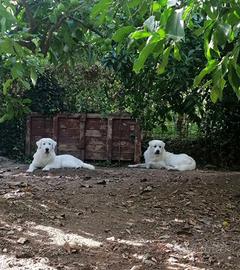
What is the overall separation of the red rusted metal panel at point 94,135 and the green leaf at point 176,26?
9017 mm

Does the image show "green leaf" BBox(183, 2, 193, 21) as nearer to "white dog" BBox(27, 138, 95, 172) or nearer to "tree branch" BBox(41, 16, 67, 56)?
"tree branch" BBox(41, 16, 67, 56)

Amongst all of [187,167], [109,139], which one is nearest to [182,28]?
[187,167]

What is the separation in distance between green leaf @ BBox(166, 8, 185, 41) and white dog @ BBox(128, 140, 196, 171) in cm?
811

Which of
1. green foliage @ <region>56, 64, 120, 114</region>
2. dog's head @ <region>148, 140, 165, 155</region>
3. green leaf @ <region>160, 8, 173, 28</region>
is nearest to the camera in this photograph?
green leaf @ <region>160, 8, 173, 28</region>

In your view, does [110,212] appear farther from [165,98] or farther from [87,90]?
[87,90]

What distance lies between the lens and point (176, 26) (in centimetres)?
138

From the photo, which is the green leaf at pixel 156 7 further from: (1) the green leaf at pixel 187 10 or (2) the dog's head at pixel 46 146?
(2) the dog's head at pixel 46 146

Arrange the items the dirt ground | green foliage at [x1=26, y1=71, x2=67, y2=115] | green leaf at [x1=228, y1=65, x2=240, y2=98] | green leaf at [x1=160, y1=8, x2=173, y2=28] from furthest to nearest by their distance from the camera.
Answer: green foliage at [x1=26, y1=71, x2=67, y2=115] → the dirt ground → green leaf at [x1=228, y1=65, x2=240, y2=98] → green leaf at [x1=160, y1=8, x2=173, y2=28]

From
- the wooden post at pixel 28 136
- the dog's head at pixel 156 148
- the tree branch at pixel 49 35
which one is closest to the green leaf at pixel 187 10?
the tree branch at pixel 49 35

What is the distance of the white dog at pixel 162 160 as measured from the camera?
9.48m

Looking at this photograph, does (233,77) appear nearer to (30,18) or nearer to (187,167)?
(30,18)

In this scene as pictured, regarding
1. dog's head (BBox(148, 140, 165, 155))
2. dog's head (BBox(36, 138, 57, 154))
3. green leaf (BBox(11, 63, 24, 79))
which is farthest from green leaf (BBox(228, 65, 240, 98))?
dog's head (BBox(148, 140, 165, 155))

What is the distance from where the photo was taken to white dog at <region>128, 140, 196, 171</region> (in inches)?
373

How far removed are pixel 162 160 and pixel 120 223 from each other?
17.3 feet
